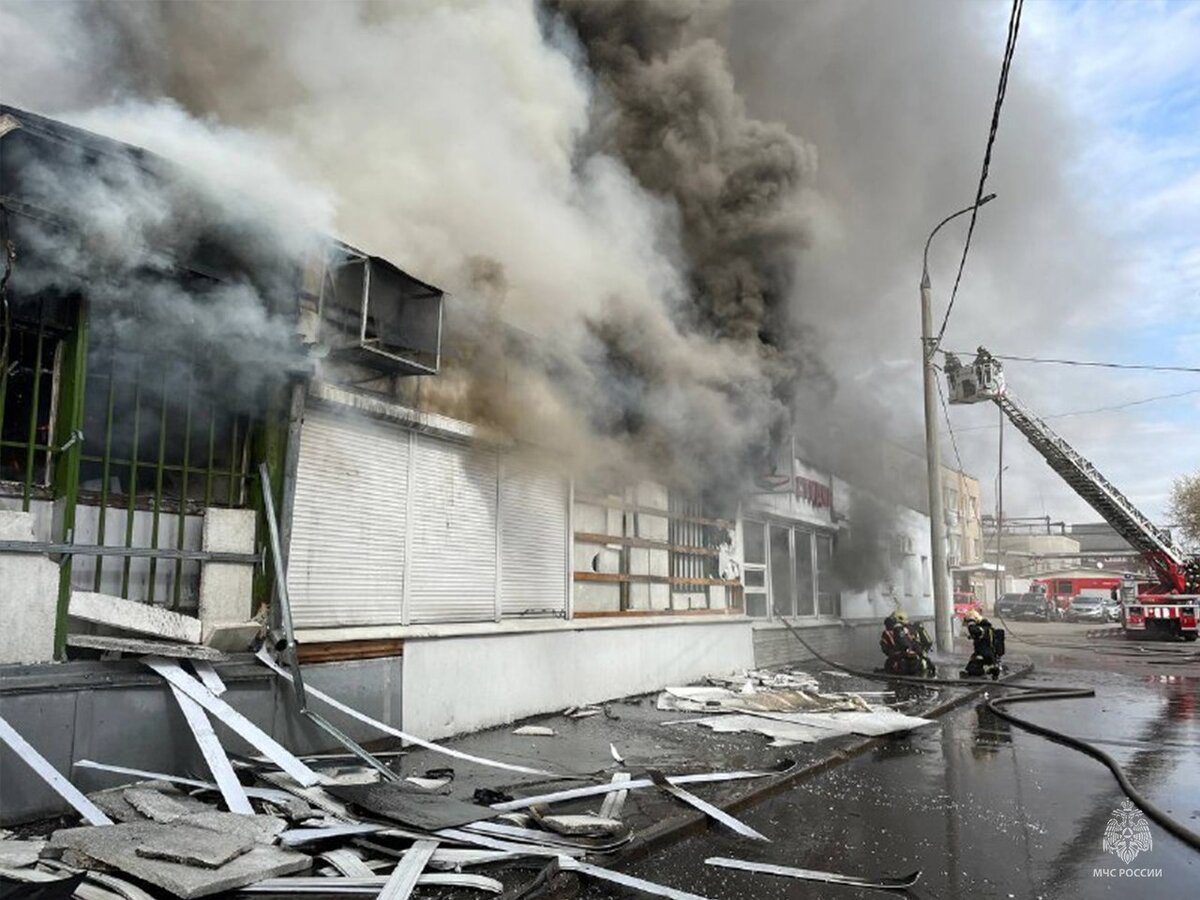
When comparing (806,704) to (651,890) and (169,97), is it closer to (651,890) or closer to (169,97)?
(651,890)

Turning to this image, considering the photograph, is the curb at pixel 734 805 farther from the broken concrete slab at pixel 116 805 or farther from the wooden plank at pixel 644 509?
the wooden plank at pixel 644 509

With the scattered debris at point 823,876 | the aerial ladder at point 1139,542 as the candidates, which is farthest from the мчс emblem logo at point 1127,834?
the aerial ladder at point 1139,542

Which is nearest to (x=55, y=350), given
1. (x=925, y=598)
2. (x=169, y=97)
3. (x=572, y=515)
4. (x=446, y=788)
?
(x=169, y=97)

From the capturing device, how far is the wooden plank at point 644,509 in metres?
9.28

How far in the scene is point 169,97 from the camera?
573cm

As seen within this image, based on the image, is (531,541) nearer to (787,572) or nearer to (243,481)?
(243,481)

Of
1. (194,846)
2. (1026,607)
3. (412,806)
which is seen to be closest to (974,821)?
(412,806)

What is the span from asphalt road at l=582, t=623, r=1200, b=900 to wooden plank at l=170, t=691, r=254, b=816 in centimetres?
192

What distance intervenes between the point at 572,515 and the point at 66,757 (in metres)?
5.41

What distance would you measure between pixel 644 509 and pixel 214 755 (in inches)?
260

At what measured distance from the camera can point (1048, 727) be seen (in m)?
8.12

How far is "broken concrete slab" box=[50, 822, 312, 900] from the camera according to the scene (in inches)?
120

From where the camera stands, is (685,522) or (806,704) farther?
(685,522)

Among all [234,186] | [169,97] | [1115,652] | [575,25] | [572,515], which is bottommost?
[1115,652]
